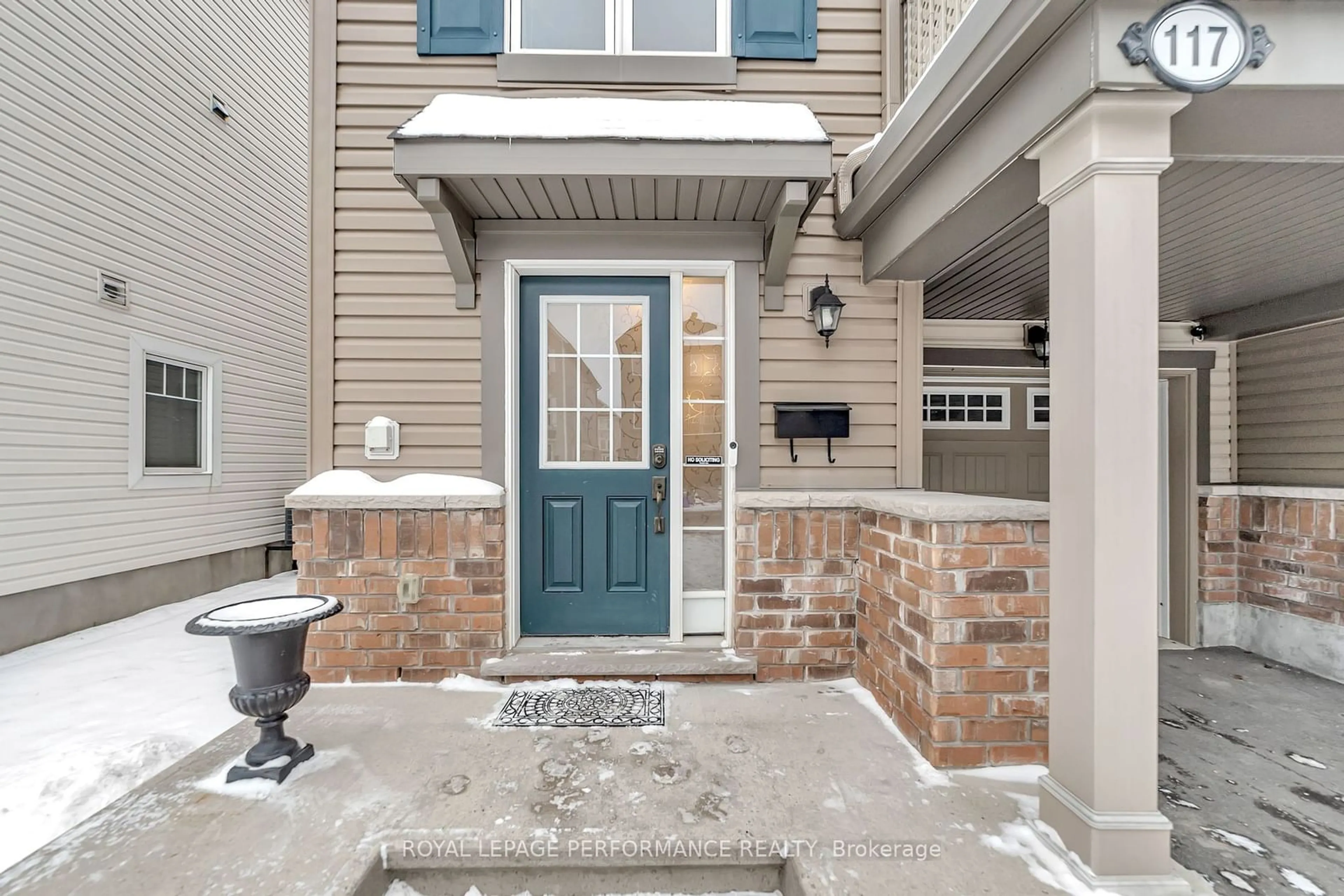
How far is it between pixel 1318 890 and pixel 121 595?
21.3 ft

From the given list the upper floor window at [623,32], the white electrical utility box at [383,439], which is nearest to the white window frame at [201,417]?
the white electrical utility box at [383,439]

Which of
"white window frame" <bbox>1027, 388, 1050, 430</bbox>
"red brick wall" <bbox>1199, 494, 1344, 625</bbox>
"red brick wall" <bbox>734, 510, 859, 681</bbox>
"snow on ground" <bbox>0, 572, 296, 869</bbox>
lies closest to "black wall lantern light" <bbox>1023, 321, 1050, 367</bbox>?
"white window frame" <bbox>1027, 388, 1050, 430</bbox>

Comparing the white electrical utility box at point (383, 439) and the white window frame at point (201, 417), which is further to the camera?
the white window frame at point (201, 417)

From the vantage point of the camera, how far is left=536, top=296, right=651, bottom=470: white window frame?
9.73 ft

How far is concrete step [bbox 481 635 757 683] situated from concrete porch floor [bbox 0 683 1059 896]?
11.4 inches

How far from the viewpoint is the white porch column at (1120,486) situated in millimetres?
1471

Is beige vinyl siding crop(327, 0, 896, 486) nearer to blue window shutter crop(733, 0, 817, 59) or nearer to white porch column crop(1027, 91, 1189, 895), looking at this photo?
blue window shutter crop(733, 0, 817, 59)

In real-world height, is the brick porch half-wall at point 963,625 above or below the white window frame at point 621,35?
below

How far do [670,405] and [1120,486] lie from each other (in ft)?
6.41

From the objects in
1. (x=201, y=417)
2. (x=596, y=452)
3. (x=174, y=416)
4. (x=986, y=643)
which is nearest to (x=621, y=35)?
(x=596, y=452)

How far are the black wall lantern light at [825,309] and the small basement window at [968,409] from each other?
A: 187 cm

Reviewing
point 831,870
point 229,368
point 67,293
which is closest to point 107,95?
point 67,293

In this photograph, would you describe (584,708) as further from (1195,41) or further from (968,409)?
(968,409)

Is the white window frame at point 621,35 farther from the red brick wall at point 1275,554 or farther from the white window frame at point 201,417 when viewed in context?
the red brick wall at point 1275,554
